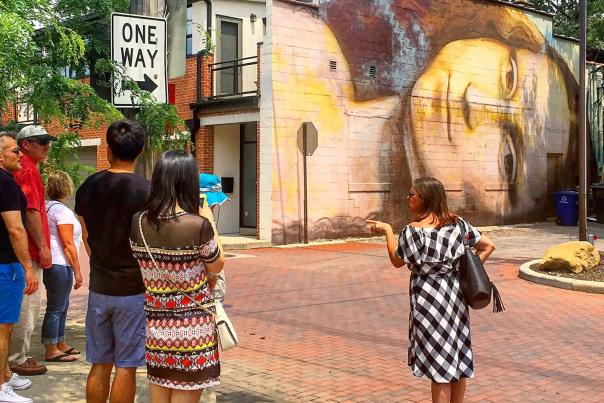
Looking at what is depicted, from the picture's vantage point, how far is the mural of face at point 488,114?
20359mm

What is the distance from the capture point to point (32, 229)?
16.6ft

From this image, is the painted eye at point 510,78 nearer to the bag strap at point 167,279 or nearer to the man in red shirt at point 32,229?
the man in red shirt at point 32,229

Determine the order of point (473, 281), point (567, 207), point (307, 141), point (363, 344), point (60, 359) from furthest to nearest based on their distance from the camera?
point (567, 207), point (307, 141), point (363, 344), point (60, 359), point (473, 281)

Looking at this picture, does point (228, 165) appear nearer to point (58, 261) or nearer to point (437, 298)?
point (58, 261)

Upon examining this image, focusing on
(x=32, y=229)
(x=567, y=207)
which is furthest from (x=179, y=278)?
(x=567, y=207)

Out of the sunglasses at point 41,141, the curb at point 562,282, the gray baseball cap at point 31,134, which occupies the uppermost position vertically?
the gray baseball cap at point 31,134

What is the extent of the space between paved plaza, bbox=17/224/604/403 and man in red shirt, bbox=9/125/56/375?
251 millimetres

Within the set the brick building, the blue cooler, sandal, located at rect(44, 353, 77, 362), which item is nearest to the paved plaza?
sandal, located at rect(44, 353, 77, 362)

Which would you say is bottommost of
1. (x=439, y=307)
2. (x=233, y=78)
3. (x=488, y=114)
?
(x=439, y=307)

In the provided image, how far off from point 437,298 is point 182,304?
1.59m

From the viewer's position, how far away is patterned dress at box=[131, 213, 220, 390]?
3.38 meters

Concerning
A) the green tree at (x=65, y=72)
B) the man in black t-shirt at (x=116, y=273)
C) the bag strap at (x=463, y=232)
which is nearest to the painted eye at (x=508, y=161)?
the green tree at (x=65, y=72)

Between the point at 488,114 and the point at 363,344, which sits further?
the point at 488,114

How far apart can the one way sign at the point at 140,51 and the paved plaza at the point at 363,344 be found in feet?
7.75
